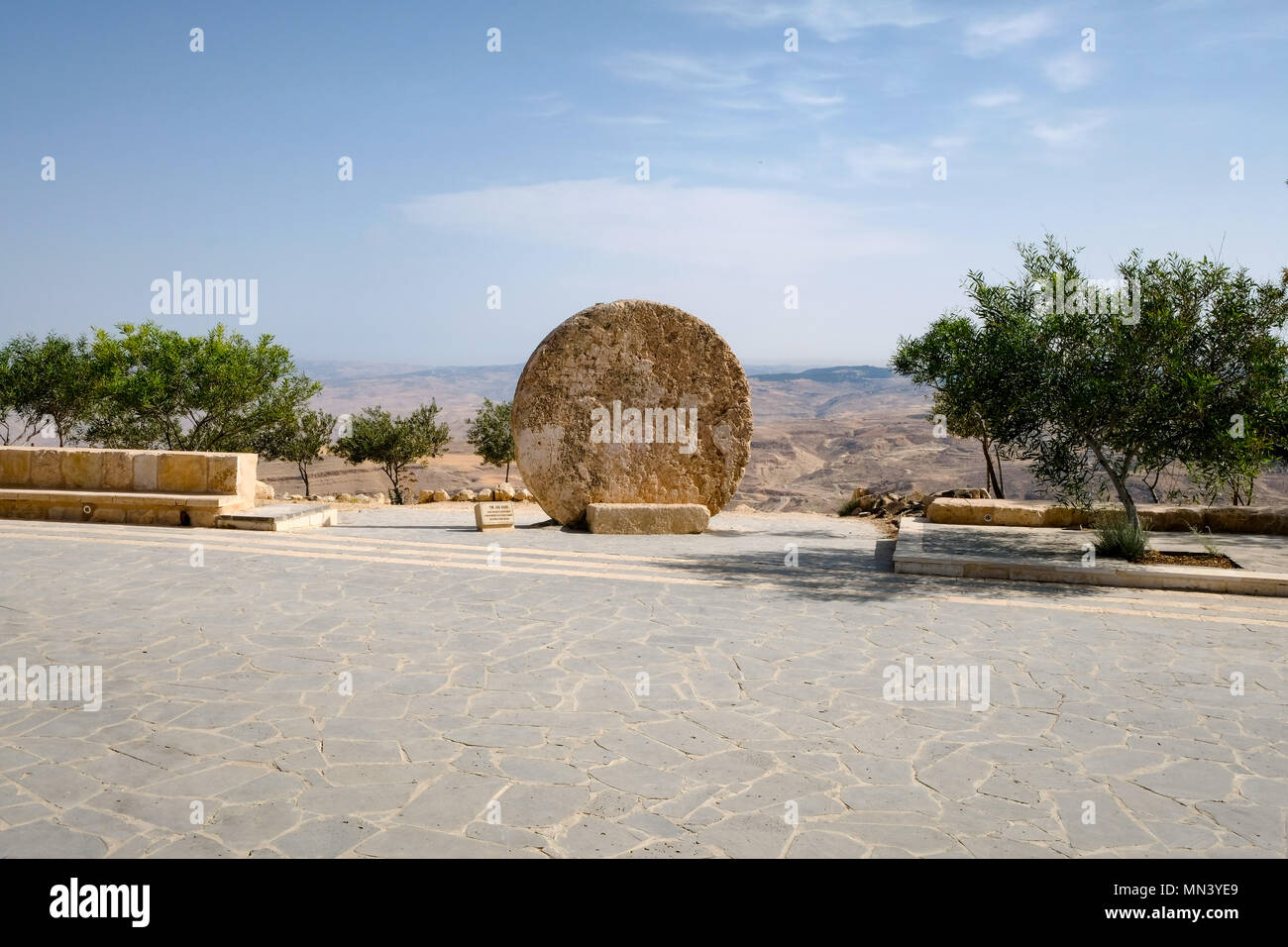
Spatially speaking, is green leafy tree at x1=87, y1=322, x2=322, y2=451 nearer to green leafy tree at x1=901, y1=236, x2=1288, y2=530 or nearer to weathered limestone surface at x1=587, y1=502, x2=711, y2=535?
weathered limestone surface at x1=587, y1=502, x2=711, y2=535

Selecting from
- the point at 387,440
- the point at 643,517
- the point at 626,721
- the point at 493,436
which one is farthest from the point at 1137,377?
the point at 387,440

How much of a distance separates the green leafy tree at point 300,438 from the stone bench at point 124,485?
44.5 feet

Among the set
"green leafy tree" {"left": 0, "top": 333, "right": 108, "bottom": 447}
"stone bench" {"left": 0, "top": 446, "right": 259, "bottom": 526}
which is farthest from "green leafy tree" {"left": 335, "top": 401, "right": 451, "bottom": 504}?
Answer: "stone bench" {"left": 0, "top": 446, "right": 259, "bottom": 526}

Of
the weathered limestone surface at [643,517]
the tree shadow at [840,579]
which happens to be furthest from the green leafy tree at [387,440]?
the tree shadow at [840,579]

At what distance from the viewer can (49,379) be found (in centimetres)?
2381

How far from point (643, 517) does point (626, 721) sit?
23.7 ft

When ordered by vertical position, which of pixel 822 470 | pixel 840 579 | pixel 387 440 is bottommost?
pixel 822 470

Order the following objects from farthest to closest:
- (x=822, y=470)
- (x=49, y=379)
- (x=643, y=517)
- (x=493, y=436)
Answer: (x=822, y=470), (x=493, y=436), (x=49, y=379), (x=643, y=517)

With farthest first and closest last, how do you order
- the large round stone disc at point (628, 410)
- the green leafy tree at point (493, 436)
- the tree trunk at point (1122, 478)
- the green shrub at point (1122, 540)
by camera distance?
the green leafy tree at point (493, 436) < the large round stone disc at point (628, 410) < the tree trunk at point (1122, 478) < the green shrub at point (1122, 540)

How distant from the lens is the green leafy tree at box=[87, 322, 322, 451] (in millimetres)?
21203

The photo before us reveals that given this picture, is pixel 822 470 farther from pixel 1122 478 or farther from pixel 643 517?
pixel 1122 478

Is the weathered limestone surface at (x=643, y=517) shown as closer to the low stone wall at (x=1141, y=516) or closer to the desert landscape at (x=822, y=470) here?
the low stone wall at (x=1141, y=516)

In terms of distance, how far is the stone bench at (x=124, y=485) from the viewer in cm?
1098
